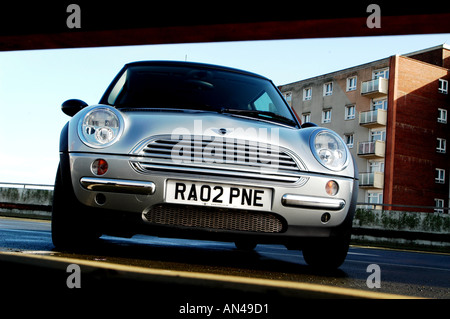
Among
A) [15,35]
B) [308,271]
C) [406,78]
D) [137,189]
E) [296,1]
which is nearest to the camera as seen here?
[137,189]

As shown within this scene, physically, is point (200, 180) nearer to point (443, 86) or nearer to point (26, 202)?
point (26, 202)

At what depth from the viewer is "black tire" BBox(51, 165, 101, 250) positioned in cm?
350

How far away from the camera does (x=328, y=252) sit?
3967mm

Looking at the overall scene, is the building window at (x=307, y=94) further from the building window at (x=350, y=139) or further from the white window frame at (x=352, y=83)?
the building window at (x=350, y=139)

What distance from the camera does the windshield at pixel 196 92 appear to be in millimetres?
4230

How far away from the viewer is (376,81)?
141ft

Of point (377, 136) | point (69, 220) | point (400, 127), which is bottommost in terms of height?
point (69, 220)

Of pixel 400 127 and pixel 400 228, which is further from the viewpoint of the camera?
pixel 400 127

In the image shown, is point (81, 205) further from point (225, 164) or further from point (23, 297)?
point (23, 297)

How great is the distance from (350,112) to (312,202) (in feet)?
Result: 145

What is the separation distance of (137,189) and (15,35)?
6554 millimetres

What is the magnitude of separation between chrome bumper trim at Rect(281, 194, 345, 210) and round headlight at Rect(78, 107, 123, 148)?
3.91ft

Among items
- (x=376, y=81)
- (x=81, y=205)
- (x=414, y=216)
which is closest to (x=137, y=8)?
(x=81, y=205)

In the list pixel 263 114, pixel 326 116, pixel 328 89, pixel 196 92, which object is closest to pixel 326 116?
pixel 326 116
